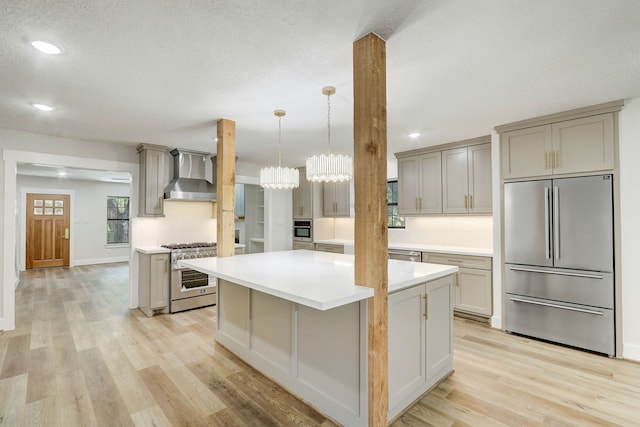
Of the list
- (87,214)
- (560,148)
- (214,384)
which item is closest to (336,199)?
(560,148)

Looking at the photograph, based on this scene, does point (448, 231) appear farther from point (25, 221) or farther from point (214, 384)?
point (25, 221)

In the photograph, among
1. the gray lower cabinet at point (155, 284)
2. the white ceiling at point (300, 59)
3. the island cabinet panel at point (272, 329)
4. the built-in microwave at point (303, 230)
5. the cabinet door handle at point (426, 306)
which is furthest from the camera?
the built-in microwave at point (303, 230)

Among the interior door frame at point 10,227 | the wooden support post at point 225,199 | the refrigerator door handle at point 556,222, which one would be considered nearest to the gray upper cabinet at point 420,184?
the refrigerator door handle at point 556,222

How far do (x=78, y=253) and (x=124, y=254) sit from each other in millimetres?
1098

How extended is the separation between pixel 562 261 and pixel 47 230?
10696 mm

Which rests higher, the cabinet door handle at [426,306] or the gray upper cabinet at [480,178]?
the gray upper cabinet at [480,178]

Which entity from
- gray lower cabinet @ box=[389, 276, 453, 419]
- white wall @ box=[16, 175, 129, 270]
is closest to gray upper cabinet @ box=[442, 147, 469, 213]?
gray lower cabinet @ box=[389, 276, 453, 419]

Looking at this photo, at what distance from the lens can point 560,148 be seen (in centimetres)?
326

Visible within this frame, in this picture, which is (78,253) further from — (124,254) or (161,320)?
(161,320)

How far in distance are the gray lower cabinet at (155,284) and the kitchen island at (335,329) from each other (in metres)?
1.82

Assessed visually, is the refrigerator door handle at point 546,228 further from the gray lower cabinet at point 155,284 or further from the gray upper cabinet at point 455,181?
the gray lower cabinet at point 155,284

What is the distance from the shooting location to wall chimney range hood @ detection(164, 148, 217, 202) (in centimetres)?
469

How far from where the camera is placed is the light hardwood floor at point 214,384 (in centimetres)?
209

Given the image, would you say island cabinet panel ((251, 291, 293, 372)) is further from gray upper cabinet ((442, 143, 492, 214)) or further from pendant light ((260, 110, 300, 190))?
gray upper cabinet ((442, 143, 492, 214))
